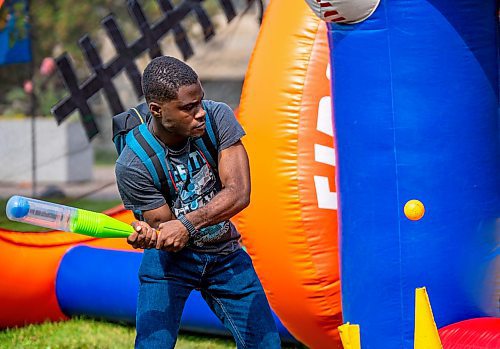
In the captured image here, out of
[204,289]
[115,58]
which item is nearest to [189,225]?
[204,289]

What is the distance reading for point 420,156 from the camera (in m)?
3.89

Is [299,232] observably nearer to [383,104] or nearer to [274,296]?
[274,296]

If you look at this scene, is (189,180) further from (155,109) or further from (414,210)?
(414,210)

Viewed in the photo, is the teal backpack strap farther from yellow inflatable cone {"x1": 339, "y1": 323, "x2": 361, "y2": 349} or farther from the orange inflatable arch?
the orange inflatable arch

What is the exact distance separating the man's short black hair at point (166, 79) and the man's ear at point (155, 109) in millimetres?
18

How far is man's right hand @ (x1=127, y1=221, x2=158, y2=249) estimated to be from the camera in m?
3.24

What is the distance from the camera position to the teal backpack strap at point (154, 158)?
11.4 feet

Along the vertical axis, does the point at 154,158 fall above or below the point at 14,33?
above

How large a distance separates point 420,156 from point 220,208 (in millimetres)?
939

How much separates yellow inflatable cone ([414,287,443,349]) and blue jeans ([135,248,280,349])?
0.61m

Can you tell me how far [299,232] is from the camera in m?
4.55

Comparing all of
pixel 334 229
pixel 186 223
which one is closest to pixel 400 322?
pixel 334 229

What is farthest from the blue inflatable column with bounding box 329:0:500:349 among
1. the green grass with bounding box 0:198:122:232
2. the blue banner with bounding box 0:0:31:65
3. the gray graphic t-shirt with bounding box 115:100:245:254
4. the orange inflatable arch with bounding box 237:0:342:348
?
the blue banner with bounding box 0:0:31:65

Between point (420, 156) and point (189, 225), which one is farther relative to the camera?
point (420, 156)
